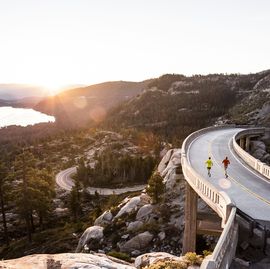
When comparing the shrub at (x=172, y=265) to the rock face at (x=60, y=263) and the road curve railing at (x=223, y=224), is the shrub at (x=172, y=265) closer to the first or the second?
the rock face at (x=60, y=263)

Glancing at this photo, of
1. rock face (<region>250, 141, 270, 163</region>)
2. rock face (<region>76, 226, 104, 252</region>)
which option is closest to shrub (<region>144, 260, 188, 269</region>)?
rock face (<region>76, 226, 104, 252</region>)

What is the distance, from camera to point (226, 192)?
25.0 metres

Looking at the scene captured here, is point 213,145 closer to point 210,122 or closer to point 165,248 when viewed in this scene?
point 165,248

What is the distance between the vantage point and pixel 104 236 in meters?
41.6

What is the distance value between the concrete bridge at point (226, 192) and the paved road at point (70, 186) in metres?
51.2

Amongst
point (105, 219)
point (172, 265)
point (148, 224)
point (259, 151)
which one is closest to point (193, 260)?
point (172, 265)

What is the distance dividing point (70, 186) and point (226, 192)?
86765mm

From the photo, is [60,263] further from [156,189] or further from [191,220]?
[156,189]

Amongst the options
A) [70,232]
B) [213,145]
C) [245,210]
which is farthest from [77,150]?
[245,210]

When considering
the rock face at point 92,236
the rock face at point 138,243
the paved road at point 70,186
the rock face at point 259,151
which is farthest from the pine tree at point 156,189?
the paved road at point 70,186

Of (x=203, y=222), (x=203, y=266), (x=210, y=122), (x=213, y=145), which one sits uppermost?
(x=203, y=266)

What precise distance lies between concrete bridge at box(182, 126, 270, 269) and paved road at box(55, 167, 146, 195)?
51.2m

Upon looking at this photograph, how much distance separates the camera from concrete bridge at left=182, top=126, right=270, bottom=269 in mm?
15908

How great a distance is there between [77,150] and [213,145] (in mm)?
135720
